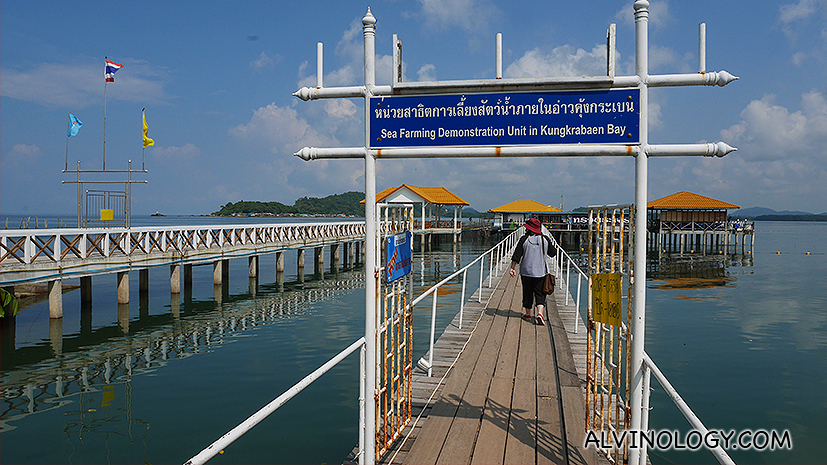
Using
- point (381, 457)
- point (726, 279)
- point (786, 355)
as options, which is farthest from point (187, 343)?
point (726, 279)

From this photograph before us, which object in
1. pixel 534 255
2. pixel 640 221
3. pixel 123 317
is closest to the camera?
pixel 640 221

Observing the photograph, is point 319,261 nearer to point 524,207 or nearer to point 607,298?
point 607,298

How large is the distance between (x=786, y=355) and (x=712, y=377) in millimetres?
3638

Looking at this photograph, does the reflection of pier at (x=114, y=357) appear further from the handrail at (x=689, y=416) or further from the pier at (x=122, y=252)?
the handrail at (x=689, y=416)

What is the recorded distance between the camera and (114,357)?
11852mm

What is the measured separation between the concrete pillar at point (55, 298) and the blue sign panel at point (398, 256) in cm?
1433

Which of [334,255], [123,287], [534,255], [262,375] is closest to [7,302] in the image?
[123,287]

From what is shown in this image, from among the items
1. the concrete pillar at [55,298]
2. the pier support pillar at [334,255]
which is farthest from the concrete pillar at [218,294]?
the pier support pillar at [334,255]

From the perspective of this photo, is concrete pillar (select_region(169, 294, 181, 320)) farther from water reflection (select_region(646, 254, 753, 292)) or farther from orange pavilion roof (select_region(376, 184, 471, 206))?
orange pavilion roof (select_region(376, 184, 471, 206))

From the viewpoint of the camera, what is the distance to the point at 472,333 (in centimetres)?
815

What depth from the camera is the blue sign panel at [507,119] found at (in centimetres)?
323

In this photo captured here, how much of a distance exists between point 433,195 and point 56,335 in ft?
132

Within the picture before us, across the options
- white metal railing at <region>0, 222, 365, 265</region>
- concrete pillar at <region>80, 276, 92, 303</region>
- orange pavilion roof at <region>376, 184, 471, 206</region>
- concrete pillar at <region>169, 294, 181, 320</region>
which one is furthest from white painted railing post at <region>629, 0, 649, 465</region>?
orange pavilion roof at <region>376, 184, 471, 206</region>

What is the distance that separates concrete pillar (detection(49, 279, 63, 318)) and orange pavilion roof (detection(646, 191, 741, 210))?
142 feet
